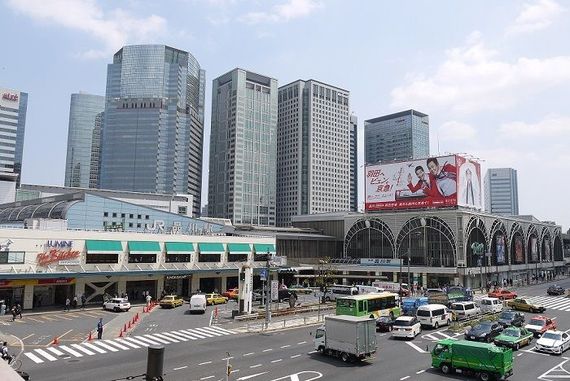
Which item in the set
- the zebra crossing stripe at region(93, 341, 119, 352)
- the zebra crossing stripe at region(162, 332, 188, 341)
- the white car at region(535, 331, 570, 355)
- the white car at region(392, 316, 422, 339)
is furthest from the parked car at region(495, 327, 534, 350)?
the zebra crossing stripe at region(93, 341, 119, 352)

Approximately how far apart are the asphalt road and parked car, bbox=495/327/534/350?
2.18ft

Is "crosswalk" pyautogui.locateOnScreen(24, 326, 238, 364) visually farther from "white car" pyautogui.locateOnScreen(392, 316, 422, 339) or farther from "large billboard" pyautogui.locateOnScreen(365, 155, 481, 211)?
"large billboard" pyautogui.locateOnScreen(365, 155, 481, 211)

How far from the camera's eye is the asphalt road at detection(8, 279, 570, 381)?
88.6 ft

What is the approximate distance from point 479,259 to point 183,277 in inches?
2261

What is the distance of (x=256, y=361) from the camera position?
30.7m

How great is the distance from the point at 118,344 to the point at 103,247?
25044mm

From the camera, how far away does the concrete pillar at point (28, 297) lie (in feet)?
172

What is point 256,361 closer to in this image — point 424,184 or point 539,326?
point 539,326

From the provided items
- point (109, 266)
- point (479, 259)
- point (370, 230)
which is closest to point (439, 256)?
point (479, 259)

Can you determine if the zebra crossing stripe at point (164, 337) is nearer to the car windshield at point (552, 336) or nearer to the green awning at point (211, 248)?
the car windshield at point (552, 336)

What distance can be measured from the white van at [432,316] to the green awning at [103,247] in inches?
1482

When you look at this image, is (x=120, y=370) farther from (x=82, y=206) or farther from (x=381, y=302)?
(x=82, y=206)

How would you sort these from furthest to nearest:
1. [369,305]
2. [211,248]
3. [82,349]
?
[211,248] < [369,305] < [82,349]

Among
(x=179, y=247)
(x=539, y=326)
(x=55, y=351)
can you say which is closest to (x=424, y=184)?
(x=179, y=247)
